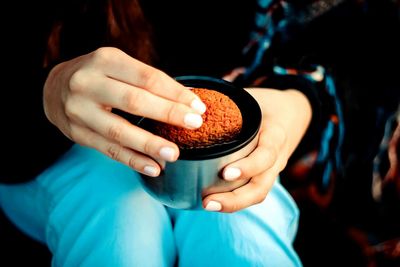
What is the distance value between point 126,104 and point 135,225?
0.28 meters

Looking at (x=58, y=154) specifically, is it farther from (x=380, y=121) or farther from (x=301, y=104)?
(x=380, y=121)

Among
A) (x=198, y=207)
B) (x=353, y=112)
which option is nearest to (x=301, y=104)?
(x=353, y=112)

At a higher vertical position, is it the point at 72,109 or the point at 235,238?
the point at 72,109

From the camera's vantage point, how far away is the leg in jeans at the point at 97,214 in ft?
2.01

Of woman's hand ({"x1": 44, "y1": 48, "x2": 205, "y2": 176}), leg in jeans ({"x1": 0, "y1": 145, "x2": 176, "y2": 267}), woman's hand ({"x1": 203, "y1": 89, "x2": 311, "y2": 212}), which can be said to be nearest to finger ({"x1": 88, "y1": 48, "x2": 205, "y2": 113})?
woman's hand ({"x1": 44, "y1": 48, "x2": 205, "y2": 176})

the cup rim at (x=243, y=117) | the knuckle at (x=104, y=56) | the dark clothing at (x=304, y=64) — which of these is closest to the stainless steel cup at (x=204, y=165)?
the cup rim at (x=243, y=117)

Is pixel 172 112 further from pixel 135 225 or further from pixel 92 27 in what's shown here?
pixel 92 27

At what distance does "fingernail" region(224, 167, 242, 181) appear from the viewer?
1.48 feet

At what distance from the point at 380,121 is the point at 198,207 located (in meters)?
0.55

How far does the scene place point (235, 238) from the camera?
0.63m

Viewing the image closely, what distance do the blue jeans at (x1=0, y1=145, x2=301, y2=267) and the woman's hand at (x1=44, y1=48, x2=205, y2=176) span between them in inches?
7.4

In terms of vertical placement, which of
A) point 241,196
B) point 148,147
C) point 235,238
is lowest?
point 235,238

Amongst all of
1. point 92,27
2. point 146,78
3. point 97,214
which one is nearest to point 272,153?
point 146,78

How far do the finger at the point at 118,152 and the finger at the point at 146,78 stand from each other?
0.09 m
